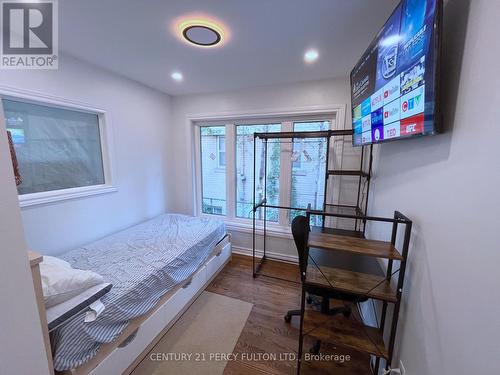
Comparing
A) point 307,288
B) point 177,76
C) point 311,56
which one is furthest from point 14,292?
point 311,56

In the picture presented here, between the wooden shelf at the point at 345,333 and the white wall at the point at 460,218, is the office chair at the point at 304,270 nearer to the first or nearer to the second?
the wooden shelf at the point at 345,333

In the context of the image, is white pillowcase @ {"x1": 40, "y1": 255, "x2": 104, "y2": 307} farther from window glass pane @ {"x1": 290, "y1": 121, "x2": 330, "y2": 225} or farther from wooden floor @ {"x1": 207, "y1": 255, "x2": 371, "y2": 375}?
window glass pane @ {"x1": 290, "y1": 121, "x2": 330, "y2": 225}

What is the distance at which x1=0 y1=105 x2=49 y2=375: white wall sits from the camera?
68 cm

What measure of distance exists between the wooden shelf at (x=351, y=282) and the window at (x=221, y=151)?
2.13 meters

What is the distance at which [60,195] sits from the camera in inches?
73.4

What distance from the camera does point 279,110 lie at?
257 centimetres

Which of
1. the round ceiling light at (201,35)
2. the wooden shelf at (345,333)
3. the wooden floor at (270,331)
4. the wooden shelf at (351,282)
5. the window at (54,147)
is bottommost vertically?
the wooden floor at (270,331)

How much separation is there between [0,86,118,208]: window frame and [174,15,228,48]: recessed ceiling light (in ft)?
4.00

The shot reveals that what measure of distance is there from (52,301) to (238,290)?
1641 millimetres

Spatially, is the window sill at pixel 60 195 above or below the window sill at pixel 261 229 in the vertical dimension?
above

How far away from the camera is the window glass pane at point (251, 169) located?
279 centimetres

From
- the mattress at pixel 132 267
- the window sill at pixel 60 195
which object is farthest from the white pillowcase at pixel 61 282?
the window sill at pixel 60 195

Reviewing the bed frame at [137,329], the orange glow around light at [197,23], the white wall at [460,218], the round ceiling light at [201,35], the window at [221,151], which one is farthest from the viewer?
the window at [221,151]

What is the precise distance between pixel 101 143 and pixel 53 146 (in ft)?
1.50
